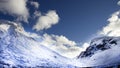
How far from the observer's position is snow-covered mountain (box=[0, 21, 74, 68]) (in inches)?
3969

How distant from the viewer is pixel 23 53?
101 meters

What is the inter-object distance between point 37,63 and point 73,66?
17966 millimetres

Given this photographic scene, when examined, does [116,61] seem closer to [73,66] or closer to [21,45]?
[73,66]

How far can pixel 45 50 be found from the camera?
117688 mm

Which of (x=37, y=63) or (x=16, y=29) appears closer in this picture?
(x=37, y=63)

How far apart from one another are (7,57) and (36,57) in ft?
42.8

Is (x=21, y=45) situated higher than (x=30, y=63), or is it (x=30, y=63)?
(x=21, y=45)

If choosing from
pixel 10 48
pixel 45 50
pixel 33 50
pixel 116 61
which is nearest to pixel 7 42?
pixel 10 48

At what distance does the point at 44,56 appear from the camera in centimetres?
11100

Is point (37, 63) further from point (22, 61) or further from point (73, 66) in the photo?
point (73, 66)

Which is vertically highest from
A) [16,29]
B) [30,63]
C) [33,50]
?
[16,29]

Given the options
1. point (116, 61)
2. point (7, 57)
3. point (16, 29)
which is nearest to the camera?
point (7, 57)

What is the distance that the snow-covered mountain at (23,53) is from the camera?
101 metres

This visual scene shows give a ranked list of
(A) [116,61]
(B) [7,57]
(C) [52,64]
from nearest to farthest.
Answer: (B) [7,57] < (C) [52,64] < (A) [116,61]
